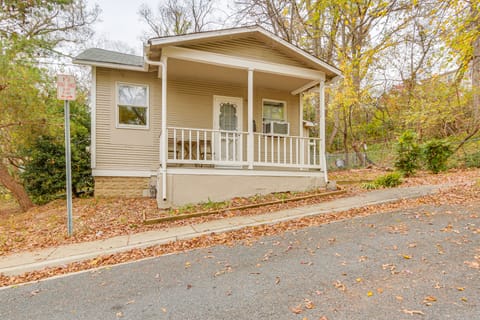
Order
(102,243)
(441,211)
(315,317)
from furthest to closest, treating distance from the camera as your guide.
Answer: (441,211) → (102,243) → (315,317)

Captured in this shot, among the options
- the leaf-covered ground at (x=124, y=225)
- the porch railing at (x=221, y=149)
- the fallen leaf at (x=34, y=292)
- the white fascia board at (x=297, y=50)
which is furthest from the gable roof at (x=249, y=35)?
the fallen leaf at (x=34, y=292)

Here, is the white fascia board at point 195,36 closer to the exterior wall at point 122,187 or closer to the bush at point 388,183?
the exterior wall at point 122,187

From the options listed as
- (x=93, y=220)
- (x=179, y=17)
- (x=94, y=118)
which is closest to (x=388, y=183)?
(x=93, y=220)

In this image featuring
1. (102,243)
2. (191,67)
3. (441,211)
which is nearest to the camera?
(102,243)

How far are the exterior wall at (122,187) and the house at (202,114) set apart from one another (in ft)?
0.09

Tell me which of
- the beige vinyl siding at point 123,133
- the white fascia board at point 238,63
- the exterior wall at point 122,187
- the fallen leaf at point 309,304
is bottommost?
the fallen leaf at point 309,304

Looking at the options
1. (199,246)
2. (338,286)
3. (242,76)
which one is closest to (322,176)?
(242,76)

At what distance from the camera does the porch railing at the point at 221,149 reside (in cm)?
641

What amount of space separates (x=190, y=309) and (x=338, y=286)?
148cm

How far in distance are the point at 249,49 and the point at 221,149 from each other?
9.54 ft

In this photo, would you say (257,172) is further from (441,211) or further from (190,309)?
(190,309)

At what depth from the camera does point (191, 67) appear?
23.9 feet

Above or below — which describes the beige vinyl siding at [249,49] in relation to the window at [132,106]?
above

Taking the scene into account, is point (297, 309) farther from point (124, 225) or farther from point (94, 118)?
point (94, 118)
